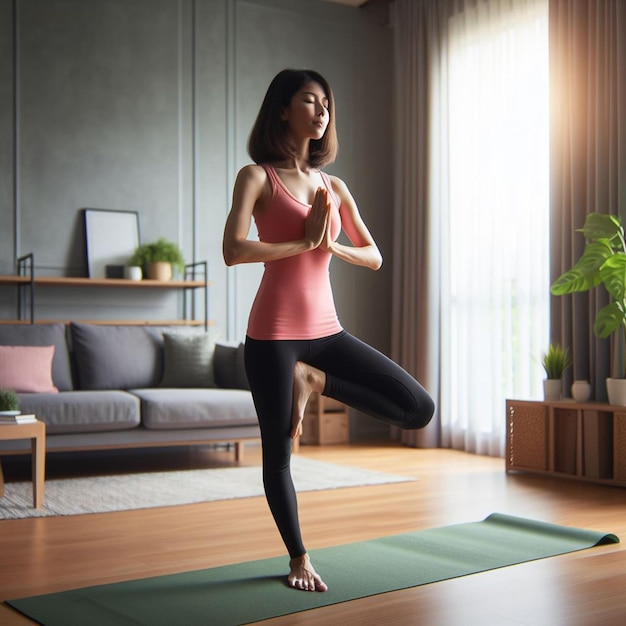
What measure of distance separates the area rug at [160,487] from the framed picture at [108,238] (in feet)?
5.12

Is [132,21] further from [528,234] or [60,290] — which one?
[528,234]

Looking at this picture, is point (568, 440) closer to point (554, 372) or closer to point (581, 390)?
point (581, 390)

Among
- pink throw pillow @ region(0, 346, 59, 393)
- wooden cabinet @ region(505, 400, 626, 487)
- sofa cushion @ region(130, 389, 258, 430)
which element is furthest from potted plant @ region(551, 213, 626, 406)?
pink throw pillow @ region(0, 346, 59, 393)

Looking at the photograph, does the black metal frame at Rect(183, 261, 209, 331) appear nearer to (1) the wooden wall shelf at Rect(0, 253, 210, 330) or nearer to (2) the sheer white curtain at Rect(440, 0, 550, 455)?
(1) the wooden wall shelf at Rect(0, 253, 210, 330)

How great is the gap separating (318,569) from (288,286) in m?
0.94

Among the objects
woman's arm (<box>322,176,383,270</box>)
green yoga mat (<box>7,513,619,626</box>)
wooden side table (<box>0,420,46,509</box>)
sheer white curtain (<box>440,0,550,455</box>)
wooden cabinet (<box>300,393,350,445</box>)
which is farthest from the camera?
wooden cabinet (<box>300,393,350,445</box>)

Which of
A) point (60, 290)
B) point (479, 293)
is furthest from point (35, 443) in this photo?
point (479, 293)

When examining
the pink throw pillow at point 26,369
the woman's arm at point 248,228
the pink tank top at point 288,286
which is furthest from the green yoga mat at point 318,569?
the pink throw pillow at point 26,369

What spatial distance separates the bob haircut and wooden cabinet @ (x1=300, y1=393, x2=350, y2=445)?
3.72 meters

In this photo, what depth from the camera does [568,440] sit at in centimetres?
474

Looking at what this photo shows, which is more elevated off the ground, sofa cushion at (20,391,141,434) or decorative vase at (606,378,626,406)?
decorative vase at (606,378,626,406)

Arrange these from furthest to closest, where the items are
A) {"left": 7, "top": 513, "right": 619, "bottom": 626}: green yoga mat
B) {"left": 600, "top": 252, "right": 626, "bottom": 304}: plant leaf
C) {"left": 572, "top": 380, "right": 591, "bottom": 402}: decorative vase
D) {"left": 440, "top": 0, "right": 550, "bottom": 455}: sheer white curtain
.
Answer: {"left": 440, "top": 0, "right": 550, "bottom": 455}: sheer white curtain, {"left": 572, "top": 380, "right": 591, "bottom": 402}: decorative vase, {"left": 600, "top": 252, "right": 626, "bottom": 304}: plant leaf, {"left": 7, "top": 513, "right": 619, "bottom": 626}: green yoga mat

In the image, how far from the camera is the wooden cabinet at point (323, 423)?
6211 mm

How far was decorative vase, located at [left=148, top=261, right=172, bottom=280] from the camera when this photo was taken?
5.75 meters
